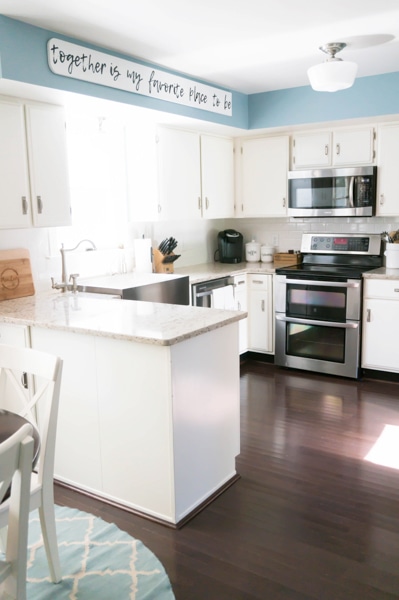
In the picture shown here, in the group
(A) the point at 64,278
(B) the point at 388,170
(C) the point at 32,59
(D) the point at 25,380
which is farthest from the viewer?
(B) the point at 388,170

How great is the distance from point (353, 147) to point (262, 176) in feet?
2.91

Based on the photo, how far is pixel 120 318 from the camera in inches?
104

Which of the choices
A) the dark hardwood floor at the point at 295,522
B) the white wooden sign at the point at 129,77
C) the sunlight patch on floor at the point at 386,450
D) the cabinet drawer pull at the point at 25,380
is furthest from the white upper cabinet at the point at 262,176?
the cabinet drawer pull at the point at 25,380

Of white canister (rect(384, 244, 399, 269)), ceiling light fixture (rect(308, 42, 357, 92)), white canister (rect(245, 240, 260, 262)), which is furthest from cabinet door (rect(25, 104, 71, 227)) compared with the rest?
white canister (rect(384, 244, 399, 269))

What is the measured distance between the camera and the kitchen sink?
3.59 meters

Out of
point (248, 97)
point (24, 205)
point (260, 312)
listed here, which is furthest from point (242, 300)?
point (24, 205)

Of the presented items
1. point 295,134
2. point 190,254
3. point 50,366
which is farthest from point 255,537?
point 295,134

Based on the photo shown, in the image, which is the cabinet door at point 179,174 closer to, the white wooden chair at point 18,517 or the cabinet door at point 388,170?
the cabinet door at point 388,170

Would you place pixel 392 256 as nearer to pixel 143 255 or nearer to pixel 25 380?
pixel 143 255

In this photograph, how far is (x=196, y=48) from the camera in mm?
3307

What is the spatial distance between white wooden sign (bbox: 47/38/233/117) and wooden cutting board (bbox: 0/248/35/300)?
115 cm

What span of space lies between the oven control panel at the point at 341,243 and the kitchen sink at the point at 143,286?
155cm

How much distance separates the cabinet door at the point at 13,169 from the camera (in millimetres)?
2980

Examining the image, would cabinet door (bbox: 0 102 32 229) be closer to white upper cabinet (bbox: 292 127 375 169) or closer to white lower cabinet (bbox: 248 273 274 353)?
white lower cabinet (bbox: 248 273 274 353)
